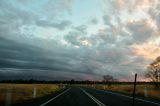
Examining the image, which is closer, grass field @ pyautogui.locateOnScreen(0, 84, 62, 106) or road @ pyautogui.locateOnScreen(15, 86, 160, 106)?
road @ pyautogui.locateOnScreen(15, 86, 160, 106)

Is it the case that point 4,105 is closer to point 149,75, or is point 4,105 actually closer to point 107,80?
point 149,75

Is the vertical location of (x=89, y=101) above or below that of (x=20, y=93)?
above

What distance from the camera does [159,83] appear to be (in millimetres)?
83938

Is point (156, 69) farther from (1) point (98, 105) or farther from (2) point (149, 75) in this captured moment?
(1) point (98, 105)

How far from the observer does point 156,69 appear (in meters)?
84.4

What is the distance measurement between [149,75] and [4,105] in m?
71.2

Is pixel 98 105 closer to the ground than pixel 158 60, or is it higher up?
closer to the ground

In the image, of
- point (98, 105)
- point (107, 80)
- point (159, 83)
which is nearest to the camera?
point (98, 105)

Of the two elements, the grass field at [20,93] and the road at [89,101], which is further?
the grass field at [20,93]

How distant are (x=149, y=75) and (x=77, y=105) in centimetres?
6946

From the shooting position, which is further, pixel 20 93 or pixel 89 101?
pixel 20 93

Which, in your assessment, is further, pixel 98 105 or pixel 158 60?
pixel 158 60

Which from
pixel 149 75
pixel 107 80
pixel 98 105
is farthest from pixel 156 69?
pixel 98 105

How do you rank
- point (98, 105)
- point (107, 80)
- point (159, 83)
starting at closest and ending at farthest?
point (98, 105), point (159, 83), point (107, 80)
